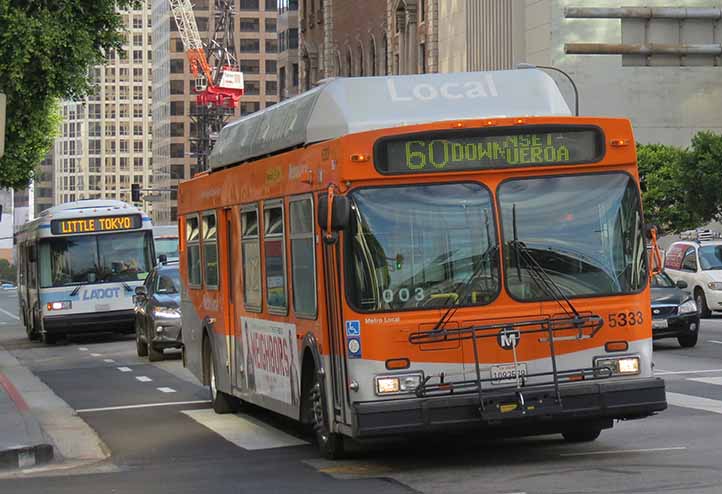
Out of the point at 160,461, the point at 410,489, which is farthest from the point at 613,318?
the point at 160,461

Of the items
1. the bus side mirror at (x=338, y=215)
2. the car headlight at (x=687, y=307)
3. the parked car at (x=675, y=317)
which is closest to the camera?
the bus side mirror at (x=338, y=215)

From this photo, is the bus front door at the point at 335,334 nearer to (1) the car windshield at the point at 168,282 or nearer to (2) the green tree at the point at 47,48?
(1) the car windshield at the point at 168,282

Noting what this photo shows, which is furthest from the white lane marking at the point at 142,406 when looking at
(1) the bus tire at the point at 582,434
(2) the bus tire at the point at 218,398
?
(1) the bus tire at the point at 582,434

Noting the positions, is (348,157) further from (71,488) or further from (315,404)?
(71,488)

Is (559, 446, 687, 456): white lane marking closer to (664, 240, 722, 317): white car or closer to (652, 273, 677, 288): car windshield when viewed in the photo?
(652, 273, 677, 288): car windshield

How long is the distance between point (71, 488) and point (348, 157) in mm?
3210

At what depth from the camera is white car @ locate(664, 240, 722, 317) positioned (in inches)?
1602

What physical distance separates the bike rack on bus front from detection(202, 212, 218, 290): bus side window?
5704 millimetres

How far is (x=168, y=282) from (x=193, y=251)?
36.2ft

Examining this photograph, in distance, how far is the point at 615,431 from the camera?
572 inches

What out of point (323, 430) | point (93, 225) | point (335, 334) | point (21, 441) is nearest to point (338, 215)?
point (335, 334)

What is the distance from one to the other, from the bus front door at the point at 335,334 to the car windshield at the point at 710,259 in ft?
97.1

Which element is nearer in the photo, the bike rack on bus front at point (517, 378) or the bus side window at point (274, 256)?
the bike rack on bus front at point (517, 378)

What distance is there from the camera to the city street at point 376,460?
11.4 meters
